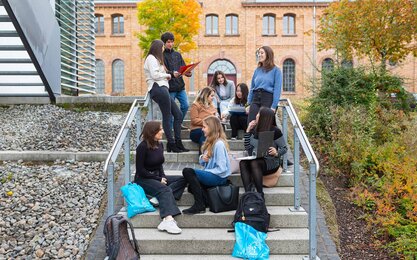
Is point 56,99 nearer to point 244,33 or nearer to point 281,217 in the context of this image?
point 281,217

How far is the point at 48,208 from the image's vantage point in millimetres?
5957

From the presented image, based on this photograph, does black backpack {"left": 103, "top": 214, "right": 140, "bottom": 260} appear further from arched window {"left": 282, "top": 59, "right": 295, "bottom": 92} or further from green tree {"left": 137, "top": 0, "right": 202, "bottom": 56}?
arched window {"left": 282, "top": 59, "right": 295, "bottom": 92}

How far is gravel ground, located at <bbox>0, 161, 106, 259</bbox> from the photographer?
517cm

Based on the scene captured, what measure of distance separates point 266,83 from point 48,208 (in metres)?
3.64

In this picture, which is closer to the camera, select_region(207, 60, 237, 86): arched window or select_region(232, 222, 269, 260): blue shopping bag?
select_region(232, 222, 269, 260): blue shopping bag

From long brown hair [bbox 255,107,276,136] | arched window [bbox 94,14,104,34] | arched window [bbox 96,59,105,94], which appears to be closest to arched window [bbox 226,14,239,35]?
arched window [bbox 94,14,104,34]

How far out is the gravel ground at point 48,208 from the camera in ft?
17.0

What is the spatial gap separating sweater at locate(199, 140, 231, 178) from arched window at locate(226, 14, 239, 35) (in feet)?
94.4

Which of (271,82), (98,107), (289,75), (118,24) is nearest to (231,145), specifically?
(271,82)

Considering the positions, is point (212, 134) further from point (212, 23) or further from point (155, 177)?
point (212, 23)

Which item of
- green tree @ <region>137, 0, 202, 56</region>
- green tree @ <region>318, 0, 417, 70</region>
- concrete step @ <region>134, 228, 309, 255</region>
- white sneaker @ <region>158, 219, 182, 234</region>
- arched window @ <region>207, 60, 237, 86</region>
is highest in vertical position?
green tree @ <region>137, 0, 202, 56</region>

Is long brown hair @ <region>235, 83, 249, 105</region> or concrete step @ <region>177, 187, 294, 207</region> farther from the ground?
long brown hair @ <region>235, 83, 249, 105</region>

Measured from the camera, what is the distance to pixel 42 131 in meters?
9.64

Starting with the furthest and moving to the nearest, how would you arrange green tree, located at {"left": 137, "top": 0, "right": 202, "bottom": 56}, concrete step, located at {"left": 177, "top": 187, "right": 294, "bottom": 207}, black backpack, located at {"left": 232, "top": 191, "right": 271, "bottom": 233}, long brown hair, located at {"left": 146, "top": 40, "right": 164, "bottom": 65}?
green tree, located at {"left": 137, "top": 0, "right": 202, "bottom": 56} → long brown hair, located at {"left": 146, "top": 40, "right": 164, "bottom": 65} → concrete step, located at {"left": 177, "top": 187, "right": 294, "bottom": 207} → black backpack, located at {"left": 232, "top": 191, "right": 271, "bottom": 233}
